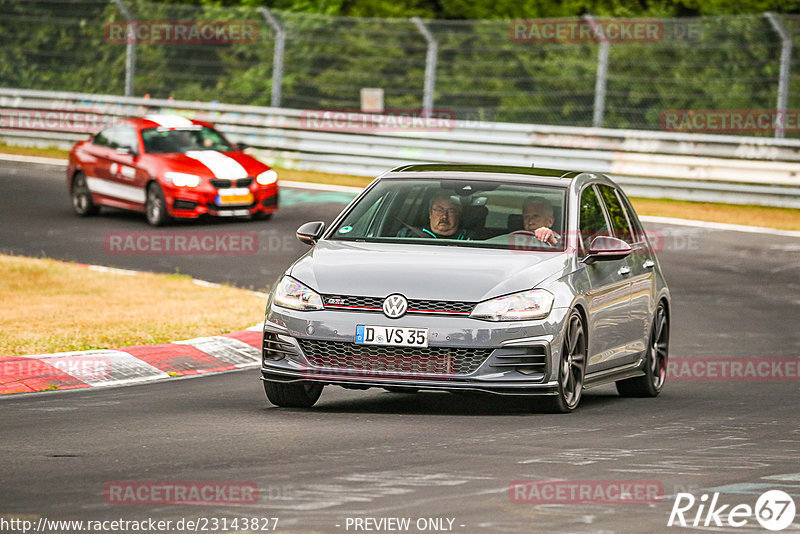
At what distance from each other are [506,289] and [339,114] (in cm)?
1965

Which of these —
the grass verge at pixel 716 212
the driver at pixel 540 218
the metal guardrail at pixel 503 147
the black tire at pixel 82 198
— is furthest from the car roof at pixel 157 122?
the driver at pixel 540 218

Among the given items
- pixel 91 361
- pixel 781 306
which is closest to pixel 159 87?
pixel 781 306

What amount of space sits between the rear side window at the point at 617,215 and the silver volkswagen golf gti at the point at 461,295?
0.64 feet

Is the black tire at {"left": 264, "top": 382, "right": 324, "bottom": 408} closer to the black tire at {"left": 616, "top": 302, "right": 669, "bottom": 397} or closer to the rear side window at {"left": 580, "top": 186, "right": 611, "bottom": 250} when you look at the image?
the rear side window at {"left": 580, "top": 186, "right": 611, "bottom": 250}

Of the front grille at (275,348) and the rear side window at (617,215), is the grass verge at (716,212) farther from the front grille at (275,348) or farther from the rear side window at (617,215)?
the front grille at (275,348)

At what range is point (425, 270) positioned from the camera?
9531 millimetres

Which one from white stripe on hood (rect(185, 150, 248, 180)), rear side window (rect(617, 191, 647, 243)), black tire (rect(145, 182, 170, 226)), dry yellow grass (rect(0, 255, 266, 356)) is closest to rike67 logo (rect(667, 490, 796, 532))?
rear side window (rect(617, 191, 647, 243))

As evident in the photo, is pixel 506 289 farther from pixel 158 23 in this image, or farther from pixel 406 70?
pixel 158 23

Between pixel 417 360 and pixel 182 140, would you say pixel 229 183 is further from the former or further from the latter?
pixel 417 360

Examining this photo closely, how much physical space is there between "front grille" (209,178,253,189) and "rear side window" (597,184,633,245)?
1135 centimetres

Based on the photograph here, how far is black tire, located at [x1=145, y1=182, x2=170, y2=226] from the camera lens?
73.7 feet

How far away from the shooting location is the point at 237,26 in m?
31.8

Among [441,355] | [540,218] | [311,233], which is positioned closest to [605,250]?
[540,218]

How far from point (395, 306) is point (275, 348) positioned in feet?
2.80
